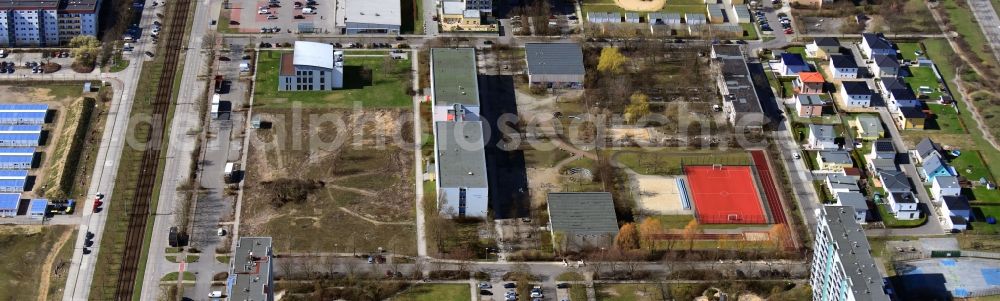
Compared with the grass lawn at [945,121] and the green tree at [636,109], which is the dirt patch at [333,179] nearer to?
the green tree at [636,109]

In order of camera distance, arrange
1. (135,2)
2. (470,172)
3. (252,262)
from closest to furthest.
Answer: (252,262) → (470,172) → (135,2)

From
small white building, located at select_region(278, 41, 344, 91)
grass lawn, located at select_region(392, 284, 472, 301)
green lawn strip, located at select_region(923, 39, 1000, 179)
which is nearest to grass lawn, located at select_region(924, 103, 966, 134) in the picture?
green lawn strip, located at select_region(923, 39, 1000, 179)

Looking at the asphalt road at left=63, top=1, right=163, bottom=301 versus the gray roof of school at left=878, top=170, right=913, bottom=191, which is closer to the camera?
the asphalt road at left=63, top=1, right=163, bottom=301

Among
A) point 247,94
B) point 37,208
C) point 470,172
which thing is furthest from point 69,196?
point 470,172

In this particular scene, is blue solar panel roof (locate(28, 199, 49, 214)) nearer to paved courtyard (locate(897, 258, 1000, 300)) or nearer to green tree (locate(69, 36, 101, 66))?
green tree (locate(69, 36, 101, 66))

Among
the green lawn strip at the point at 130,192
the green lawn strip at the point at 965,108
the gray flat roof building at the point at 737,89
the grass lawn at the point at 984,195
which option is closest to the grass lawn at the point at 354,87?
the green lawn strip at the point at 130,192

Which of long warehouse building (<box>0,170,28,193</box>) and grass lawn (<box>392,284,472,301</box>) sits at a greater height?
long warehouse building (<box>0,170,28,193</box>)

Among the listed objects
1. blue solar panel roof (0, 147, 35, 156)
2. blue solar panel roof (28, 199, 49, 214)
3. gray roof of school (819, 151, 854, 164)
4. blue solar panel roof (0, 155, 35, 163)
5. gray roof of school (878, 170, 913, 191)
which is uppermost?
blue solar panel roof (0, 147, 35, 156)

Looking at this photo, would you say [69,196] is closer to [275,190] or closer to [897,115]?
[275,190]
